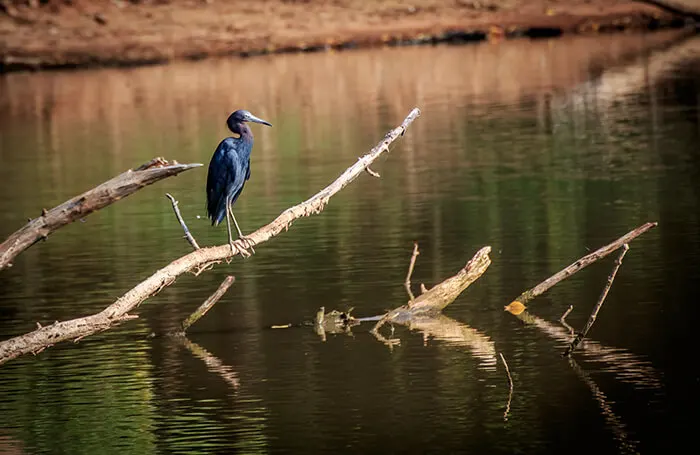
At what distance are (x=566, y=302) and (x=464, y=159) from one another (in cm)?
999

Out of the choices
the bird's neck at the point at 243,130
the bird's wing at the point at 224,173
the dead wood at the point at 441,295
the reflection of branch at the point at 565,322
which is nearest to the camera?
the bird's wing at the point at 224,173

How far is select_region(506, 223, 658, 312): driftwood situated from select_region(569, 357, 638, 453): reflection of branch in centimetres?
81

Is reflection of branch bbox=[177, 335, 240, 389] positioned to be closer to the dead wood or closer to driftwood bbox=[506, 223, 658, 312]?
the dead wood

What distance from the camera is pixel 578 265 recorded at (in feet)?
42.2

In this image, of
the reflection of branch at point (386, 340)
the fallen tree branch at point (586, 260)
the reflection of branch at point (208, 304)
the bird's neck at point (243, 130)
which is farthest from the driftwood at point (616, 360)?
the bird's neck at point (243, 130)

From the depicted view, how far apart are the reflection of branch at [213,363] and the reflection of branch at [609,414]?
243cm

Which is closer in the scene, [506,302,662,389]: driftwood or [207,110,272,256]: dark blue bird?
[506,302,662,389]: driftwood

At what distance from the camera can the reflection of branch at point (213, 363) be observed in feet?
41.2

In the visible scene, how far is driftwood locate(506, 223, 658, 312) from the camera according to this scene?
497 inches

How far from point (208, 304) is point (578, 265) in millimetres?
2878

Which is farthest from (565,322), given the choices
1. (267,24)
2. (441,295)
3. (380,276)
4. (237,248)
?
(267,24)

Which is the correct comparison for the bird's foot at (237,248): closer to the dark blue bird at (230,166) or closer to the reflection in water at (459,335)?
the dark blue bird at (230,166)

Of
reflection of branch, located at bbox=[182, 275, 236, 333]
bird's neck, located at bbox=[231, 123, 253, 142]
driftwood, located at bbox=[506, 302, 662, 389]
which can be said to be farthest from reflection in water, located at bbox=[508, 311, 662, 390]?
bird's neck, located at bbox=[231, 123, 253, 142]

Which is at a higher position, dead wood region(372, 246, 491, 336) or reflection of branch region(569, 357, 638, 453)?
dead wood region(372, 246, 491, 336)
